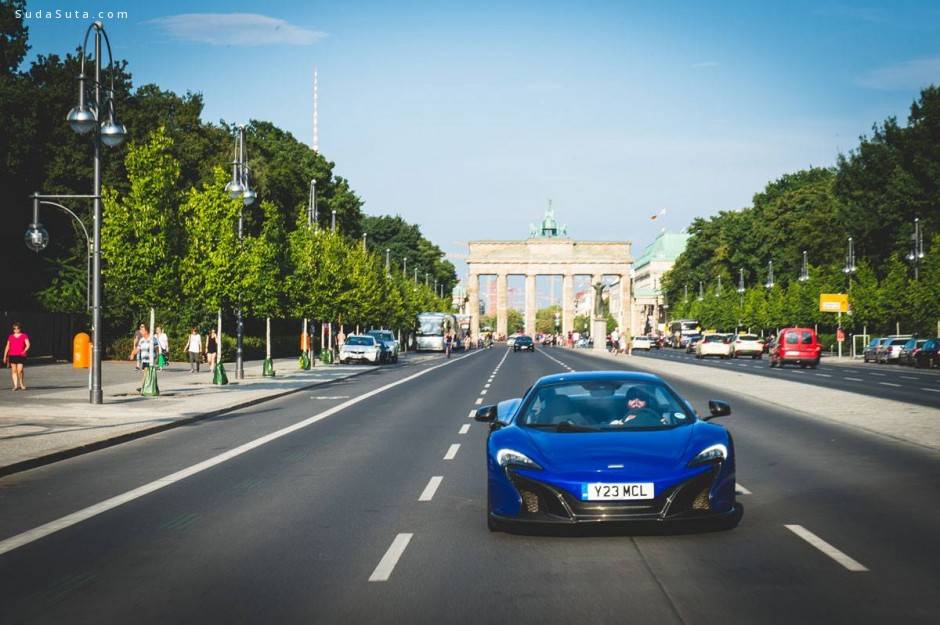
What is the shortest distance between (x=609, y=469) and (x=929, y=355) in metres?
52.1

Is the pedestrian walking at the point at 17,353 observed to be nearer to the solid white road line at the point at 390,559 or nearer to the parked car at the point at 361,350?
the solid white road line at the point at 390,559

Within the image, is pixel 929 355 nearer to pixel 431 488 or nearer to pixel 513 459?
pixel 431 488

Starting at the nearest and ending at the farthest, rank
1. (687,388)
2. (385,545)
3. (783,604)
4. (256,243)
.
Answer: (783,604) → (385,545) → (687,388) → (256,243)

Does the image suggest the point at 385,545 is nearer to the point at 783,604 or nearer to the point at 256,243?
the point at 783,604

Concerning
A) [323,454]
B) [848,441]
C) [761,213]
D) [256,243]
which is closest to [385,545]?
[323,454]

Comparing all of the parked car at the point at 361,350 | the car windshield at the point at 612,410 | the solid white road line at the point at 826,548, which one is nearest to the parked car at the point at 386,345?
the parked car at the point at 361,350

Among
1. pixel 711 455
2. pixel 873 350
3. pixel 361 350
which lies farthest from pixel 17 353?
pixel 873 350

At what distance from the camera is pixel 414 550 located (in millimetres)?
8477

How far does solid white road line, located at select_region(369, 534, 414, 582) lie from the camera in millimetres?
7527

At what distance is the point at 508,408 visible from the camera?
1114cm

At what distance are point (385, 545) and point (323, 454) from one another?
7108mm

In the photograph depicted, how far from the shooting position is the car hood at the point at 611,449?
→ 28.1 feet

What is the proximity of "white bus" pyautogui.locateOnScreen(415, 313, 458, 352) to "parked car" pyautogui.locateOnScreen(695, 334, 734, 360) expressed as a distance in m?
28.4

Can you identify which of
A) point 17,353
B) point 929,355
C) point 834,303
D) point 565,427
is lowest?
point 929,355
